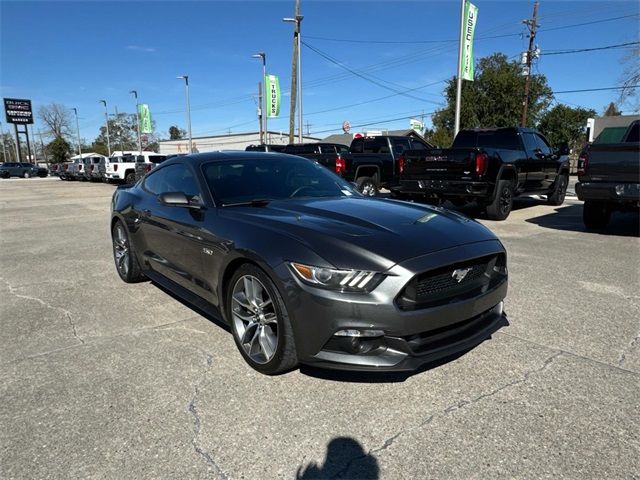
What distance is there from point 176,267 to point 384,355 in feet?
7.37

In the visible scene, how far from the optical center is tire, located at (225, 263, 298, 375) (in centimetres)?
284

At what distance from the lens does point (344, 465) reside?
7.39 ft

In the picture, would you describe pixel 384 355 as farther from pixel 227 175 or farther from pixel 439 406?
pixel 227 175

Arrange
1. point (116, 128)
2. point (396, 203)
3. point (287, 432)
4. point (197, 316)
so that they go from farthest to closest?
point (116, 128) → point (197, 316) → point (396, 203) → point (287, 432)

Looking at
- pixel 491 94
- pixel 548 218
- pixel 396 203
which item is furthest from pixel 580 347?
pixel 491 94

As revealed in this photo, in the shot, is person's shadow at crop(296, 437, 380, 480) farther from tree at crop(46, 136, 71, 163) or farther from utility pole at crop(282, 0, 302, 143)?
tree at crop(46, 136, 71, 163)

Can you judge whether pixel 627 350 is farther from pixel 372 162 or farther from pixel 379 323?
pixel 372 162

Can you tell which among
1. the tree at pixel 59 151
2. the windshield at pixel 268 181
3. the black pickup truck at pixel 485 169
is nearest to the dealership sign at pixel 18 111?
the tree at pixel 59 151

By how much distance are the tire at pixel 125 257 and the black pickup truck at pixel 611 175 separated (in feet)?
23.0

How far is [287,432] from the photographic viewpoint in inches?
98.4

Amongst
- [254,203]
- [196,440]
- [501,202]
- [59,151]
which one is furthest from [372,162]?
[59,151]

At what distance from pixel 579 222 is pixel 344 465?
931 centimetres

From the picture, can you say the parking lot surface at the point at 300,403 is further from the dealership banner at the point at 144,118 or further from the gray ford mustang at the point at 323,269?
the dealership banner at the point at 144,118

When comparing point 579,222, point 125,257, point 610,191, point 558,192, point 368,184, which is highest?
point 610,191
